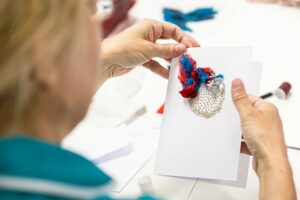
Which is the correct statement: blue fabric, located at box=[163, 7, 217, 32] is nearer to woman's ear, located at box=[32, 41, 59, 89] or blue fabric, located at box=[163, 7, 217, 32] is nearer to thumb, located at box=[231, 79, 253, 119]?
thumb, located at box=[231, 79, 253, 119]

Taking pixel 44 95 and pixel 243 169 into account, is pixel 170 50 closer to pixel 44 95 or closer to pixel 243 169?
pixel 243 169

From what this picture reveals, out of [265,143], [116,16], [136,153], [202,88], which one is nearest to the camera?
[265,143]

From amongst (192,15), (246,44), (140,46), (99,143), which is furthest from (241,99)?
(192,15)

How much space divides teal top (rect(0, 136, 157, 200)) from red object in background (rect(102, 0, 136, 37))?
100 cm

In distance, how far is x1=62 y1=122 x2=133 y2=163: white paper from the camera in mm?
956

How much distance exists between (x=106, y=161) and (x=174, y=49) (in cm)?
32

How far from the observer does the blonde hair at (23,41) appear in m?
0.41

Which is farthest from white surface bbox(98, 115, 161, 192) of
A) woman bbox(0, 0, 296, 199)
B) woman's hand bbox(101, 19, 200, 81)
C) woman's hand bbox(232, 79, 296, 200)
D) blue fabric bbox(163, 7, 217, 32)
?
blue fabric bbox(163, 7, 217, 32)

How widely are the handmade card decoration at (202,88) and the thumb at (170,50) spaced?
33 mm

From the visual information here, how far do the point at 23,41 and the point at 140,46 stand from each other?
0.51m

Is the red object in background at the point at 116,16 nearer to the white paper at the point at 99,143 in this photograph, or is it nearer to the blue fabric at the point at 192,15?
the blue fabric at the point at 192,15

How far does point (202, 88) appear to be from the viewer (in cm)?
85

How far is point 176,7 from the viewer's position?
4.84ft

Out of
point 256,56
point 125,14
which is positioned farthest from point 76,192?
point 125,14
